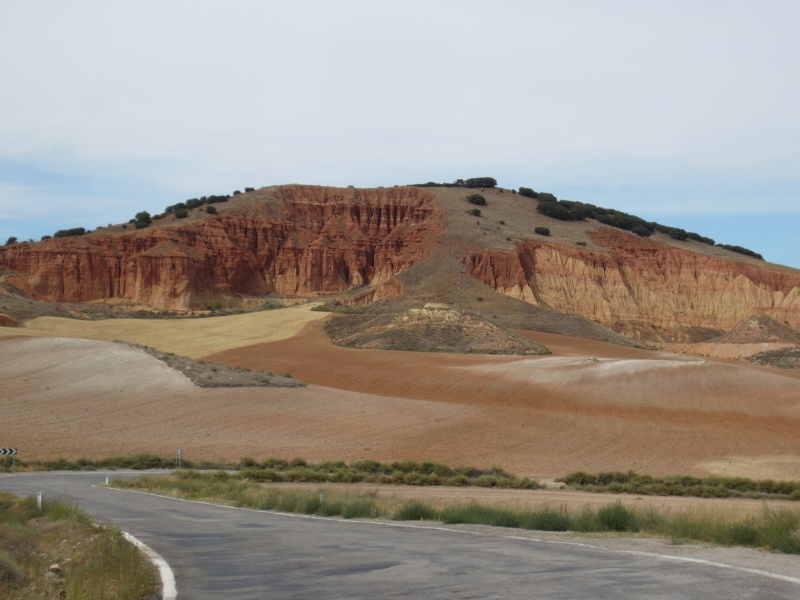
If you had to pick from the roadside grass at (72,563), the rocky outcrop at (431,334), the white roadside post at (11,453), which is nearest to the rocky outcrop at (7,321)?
the rocky outcrop at (431,334)

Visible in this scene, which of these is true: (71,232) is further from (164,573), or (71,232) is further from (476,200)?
(164,573)

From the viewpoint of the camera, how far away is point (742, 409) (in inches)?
1909

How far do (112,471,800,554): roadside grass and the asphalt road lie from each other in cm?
156

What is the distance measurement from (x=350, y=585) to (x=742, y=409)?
43.9m

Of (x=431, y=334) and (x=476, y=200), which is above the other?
(x=476, y=200)

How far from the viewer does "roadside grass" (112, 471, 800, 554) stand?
11.8 meters

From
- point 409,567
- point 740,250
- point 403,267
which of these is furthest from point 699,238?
point 409,567

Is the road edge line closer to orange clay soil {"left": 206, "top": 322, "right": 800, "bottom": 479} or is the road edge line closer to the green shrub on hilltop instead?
orange clay soil {"left": 206, "top": 322, "right": 800, "bottom": 479}

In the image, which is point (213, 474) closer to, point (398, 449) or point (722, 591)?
point (398, 449)

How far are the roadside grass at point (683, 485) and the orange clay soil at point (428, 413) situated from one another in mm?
2668

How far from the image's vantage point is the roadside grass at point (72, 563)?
913cm

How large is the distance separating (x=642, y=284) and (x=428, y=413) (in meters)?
77.5

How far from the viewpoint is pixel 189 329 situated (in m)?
85.9

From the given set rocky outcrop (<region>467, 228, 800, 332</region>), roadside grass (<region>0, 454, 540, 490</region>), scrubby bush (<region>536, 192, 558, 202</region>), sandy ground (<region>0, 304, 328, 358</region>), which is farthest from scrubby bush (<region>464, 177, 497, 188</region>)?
roadside grass (<region>0, 454, 540, 490</region>)
